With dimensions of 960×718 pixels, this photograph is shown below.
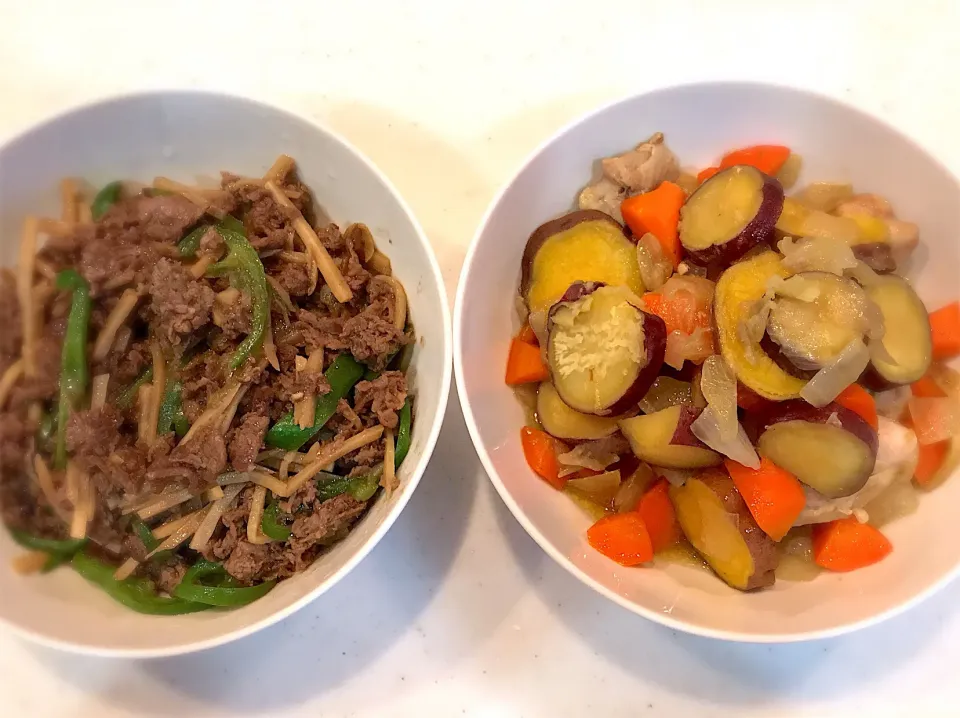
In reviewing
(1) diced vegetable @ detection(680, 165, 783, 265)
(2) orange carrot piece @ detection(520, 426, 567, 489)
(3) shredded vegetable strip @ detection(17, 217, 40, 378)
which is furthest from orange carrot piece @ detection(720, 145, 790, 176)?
(3) shredded vegetable strip @ detection(17, 217, 40, 378)

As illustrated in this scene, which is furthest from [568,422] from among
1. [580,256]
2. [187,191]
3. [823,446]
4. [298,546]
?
[187,191]

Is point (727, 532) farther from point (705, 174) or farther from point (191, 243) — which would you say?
→ point (191, 243)

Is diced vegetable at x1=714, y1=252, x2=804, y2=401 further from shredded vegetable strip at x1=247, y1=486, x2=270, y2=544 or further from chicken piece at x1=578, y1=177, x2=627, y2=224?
shredded vegetable strip at x1=247, y1=486, x2=270, y2=544

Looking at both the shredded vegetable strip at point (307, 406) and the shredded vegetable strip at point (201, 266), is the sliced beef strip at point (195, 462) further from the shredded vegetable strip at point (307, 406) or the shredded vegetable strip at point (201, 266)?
the shredded vegetable strip at point (201, 266)

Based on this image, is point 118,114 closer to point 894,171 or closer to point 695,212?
point 695,212

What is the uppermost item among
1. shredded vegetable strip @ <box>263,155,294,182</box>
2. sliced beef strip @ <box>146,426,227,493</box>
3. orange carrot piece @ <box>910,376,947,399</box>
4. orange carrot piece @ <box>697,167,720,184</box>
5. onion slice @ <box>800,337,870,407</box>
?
shredded vegetable strip @ <box>263,155,294,182</box>
